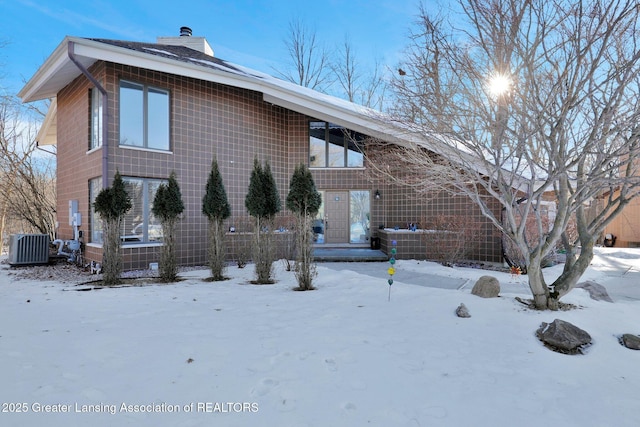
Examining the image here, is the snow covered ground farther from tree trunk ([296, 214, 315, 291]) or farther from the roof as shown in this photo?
the roof

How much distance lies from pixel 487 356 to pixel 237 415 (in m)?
2.27

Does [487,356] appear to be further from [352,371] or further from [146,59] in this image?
[146,59]

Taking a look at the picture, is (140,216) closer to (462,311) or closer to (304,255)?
(304,255)

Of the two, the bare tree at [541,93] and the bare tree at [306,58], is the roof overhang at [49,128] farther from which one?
the bare tree at [306,58]

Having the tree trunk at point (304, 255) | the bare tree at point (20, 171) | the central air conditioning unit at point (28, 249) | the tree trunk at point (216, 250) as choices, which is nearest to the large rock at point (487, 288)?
the tree trunk at point (304, 255)

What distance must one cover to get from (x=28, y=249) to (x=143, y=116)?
14.8 feet

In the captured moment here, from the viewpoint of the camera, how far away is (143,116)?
340 inches

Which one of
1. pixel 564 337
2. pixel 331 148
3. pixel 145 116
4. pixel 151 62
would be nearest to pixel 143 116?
pixel 145 116

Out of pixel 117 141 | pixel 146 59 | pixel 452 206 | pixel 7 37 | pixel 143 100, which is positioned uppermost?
pixel 7 37

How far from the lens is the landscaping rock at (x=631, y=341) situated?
3.38m

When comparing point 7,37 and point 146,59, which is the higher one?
point 7,37

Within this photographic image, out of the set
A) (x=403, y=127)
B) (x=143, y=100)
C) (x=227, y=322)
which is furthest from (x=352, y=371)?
(x=143, y=100)

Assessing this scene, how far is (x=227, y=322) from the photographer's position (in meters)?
4.16

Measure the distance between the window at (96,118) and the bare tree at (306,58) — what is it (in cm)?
1399
